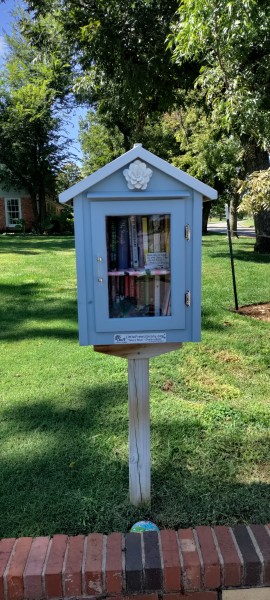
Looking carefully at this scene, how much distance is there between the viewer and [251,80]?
468cm

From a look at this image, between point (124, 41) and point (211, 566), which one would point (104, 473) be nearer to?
point (211, 566)

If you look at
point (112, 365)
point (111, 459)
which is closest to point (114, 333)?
point (111, 459)

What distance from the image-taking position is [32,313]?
5.64 m

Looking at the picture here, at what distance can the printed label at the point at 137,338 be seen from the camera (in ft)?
6.43

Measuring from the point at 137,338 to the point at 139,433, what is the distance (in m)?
0.48

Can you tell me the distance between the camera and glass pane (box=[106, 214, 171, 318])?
192 cm

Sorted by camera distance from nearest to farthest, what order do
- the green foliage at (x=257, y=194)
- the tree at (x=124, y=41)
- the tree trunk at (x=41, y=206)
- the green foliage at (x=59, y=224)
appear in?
1. the green foliage at (x=257, y=194)
2. the tree at (x=124, y=41)
3. the green foliage at (x=59, y=224)
4. the tree trunk at (x=41, y=206)

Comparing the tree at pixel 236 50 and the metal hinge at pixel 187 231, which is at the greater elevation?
the tree at pixel 236 50

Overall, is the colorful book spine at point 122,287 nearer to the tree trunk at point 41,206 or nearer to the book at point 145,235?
the book at point 145,235

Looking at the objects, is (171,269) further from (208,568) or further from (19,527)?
(19,527)

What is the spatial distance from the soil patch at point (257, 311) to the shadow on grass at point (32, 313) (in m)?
1.96

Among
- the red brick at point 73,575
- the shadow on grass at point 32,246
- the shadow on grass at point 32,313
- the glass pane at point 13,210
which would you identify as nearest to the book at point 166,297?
the red brick at point 73,575

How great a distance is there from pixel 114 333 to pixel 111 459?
92cm

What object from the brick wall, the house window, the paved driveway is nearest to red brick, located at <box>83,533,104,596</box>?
the brick wall
